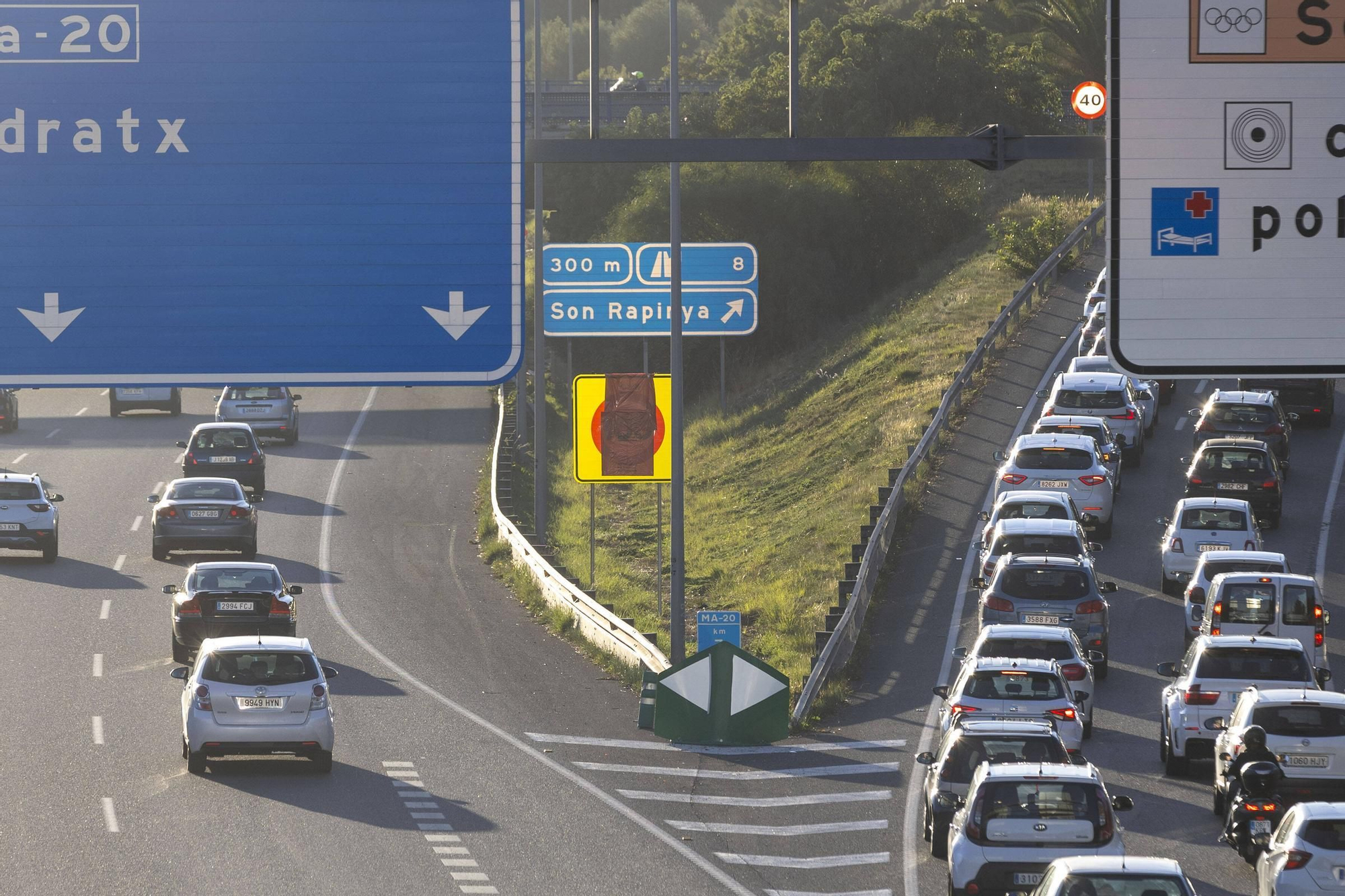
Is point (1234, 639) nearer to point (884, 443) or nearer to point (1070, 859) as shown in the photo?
point (1070, 859)

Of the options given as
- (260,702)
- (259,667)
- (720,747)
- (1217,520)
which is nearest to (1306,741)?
(720,747)

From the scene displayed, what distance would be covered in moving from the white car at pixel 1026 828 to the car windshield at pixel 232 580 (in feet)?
56.2

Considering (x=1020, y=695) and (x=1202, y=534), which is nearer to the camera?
(x=1020, y=695)

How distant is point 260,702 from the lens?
81.2ft

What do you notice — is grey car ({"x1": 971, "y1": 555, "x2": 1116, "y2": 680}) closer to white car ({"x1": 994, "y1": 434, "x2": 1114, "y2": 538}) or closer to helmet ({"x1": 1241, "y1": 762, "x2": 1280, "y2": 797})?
white car ({"x1": 994, "y1": 434, "x2": 1114, "y2": 538})

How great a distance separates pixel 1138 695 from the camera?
2927 cm

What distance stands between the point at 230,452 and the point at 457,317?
42.9 metres

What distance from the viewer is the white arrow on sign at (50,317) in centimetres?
869

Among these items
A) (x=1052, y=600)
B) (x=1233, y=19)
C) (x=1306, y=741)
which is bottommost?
(x=1306, y=741)

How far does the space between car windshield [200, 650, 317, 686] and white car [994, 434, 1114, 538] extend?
1689 cm

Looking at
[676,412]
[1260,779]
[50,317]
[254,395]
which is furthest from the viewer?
[254,395]

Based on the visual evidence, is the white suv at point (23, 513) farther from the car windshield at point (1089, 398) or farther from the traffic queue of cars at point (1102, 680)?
the car windshield at point (1089, 398)

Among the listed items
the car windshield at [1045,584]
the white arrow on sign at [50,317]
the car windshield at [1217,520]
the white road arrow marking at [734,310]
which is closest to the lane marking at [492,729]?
→ the white arrow on sign at [50,317]

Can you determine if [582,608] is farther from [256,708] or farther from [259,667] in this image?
[256,708]
